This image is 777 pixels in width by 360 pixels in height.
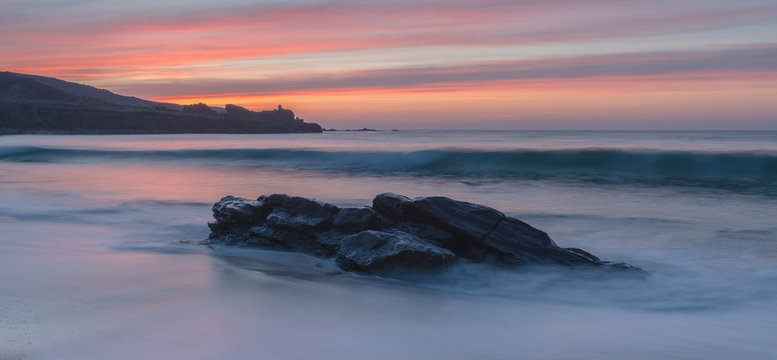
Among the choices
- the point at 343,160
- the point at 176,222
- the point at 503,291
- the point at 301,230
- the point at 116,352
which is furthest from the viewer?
the point at 343,160

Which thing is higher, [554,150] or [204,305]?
[554,150]

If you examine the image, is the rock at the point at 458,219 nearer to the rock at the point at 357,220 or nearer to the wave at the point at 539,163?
the rock at the point at 357,220

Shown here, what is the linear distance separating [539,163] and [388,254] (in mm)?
13821

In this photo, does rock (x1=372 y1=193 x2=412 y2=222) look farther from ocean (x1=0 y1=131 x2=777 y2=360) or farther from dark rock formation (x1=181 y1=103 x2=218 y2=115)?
dark rock formation (x1=181 y1=103 x2=218 y2=115)

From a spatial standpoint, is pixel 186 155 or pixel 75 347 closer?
pixel 75 347

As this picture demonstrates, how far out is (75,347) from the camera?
3148mm

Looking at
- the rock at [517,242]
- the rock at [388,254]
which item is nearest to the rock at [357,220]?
the rock at [388,254]

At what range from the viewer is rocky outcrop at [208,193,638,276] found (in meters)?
5.16

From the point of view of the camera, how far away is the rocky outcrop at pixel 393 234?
516 cm

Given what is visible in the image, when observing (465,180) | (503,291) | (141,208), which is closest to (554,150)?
(465,180)

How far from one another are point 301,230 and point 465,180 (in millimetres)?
10164

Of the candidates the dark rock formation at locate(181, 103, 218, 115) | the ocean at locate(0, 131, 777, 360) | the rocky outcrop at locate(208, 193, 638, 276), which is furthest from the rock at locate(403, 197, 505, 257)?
the dark rock formation at locate(181, 103, 218, 115)

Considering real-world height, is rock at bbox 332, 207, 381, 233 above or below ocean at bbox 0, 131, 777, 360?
above

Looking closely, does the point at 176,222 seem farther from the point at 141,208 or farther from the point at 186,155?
the point at 186,155
